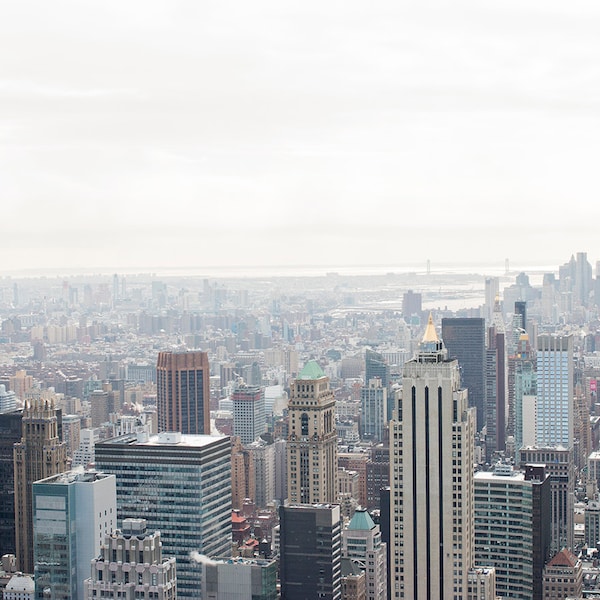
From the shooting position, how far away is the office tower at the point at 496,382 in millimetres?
16234

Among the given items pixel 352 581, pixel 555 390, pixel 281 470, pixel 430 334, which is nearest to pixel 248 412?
pixel 281 470

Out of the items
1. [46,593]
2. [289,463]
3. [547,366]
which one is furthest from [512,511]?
[547,366]

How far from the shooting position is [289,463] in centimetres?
1366

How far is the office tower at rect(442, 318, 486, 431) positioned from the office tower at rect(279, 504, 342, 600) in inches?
134

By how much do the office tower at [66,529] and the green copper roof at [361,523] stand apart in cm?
252

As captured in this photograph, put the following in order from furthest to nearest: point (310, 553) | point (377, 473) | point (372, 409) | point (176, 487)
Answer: point (372, 409) < point (377, 473) < point (176, 487) < point (310, 553)

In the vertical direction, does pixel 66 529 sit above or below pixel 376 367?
below

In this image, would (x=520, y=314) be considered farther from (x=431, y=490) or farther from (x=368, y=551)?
(x=431, y=490)

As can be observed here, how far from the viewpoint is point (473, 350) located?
56.2ft

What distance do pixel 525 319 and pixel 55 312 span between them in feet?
22.7

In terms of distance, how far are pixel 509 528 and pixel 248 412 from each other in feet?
21.0

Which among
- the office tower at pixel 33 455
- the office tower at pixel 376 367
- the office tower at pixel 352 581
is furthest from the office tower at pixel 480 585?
the office tower at pixel 33 455

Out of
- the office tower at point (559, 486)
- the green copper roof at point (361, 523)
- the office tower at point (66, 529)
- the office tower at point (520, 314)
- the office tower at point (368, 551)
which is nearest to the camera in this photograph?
the office tower at point (66, 529)

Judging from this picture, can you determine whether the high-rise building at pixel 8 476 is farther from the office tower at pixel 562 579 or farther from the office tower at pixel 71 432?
the office tower at pixel 562 579
